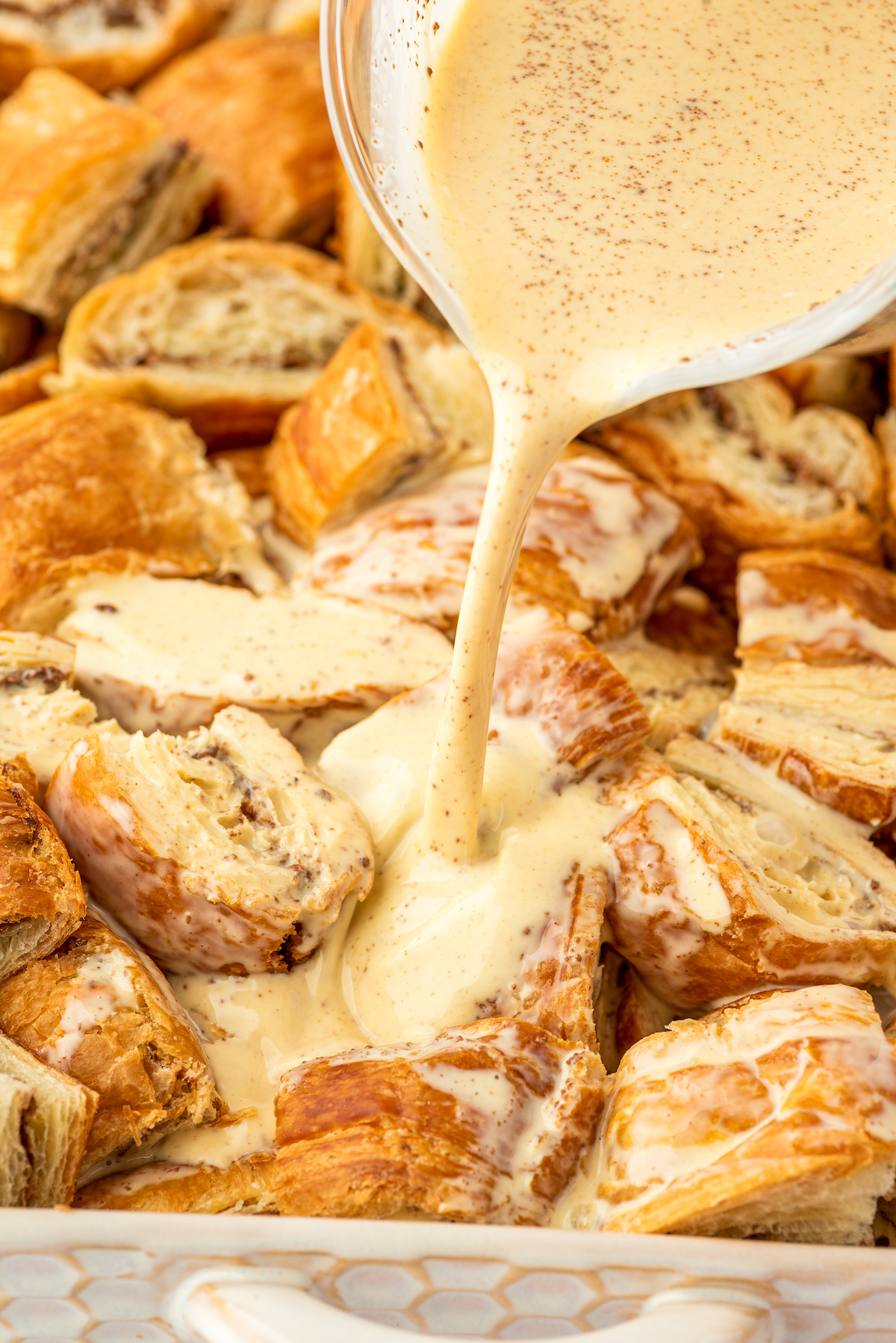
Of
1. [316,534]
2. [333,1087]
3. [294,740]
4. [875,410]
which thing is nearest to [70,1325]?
[333,1087]

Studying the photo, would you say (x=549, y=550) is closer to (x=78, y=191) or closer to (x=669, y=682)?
(x=669, y=682)

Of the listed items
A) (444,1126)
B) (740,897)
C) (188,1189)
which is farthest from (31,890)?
(740,897)

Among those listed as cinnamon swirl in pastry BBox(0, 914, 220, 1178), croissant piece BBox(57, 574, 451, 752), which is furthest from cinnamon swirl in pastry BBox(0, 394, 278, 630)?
cinnamon swirl in pastry BBox(0, 914, 220, 1178)

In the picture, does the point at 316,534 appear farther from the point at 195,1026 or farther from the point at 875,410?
the point at 875,410

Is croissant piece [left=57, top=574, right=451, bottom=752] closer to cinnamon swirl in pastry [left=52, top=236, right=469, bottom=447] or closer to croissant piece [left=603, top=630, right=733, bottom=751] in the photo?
croissant piece [left=603, top=630, right=733, bottom=751]

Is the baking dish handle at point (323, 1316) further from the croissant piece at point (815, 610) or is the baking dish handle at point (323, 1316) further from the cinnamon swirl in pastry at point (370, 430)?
the cinnamon swirl in pastry at point (370, 430)

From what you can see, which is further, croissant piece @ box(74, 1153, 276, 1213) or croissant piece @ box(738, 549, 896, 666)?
croissant piece @ box(738, 549, 896, 666)
